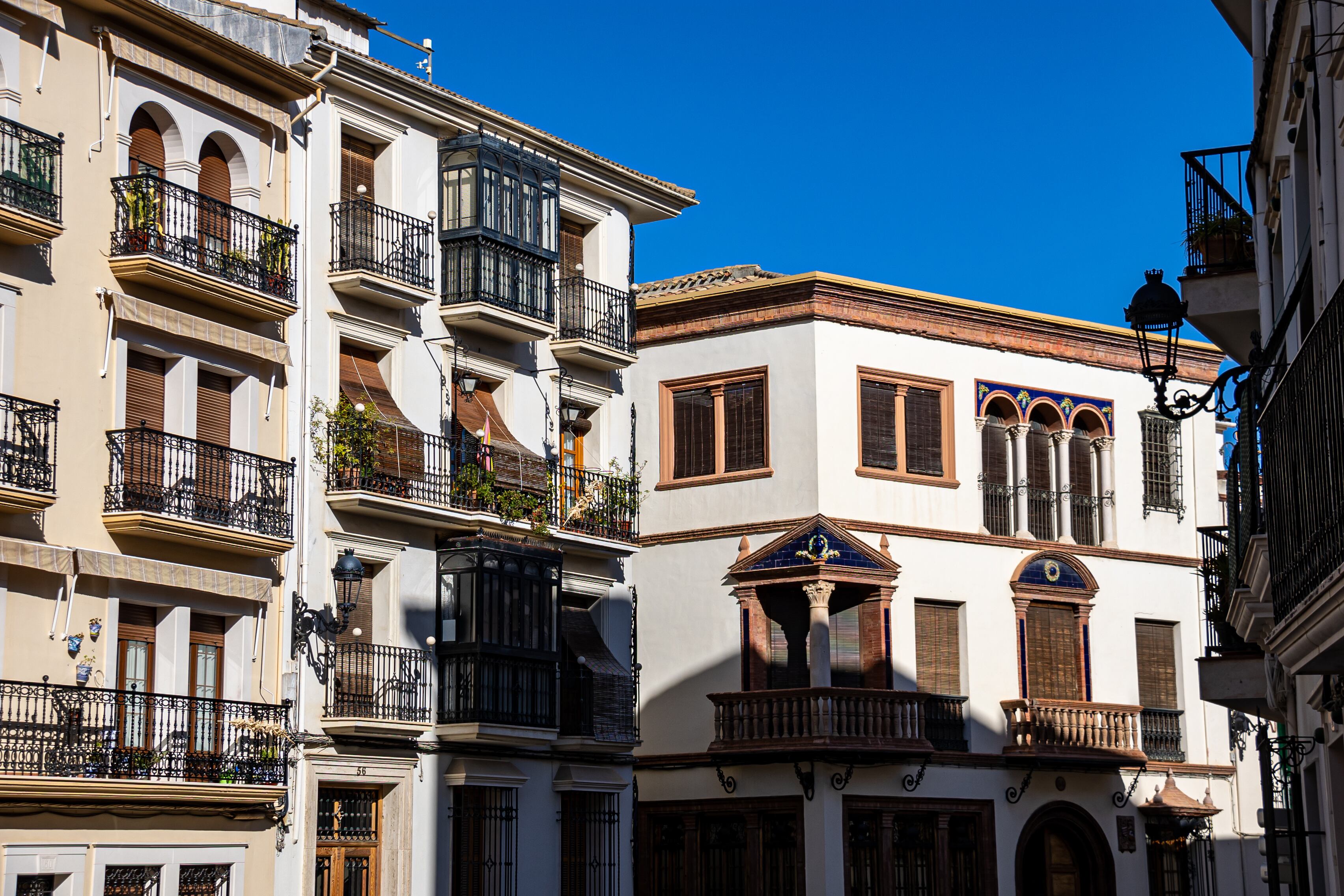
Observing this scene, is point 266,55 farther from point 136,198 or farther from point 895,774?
point 895,774

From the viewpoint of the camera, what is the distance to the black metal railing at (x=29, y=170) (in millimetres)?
21203

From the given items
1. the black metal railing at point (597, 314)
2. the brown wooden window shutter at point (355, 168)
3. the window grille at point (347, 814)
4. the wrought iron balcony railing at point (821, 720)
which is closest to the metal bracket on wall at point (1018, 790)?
the wrought iron balcony railing at point (821, 720)

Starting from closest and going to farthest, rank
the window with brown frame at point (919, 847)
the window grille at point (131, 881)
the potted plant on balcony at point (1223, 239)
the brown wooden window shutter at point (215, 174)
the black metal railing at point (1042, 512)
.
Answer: the potted plant on balcony at point (1223, 239) → the window grille at point (131, 881) → the brown wooden window shutter at point (215, 174) → the window with brown frame at point (919, 847) → the black metal railing at point (1042, 512)

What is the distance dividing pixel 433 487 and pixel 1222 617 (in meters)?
11.0

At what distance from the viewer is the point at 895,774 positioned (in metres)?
32.8

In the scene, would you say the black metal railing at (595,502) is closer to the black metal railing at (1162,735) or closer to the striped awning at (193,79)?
the striped awning at (193,79)

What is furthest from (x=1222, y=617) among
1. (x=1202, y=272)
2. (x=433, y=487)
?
(x=433, y=487)

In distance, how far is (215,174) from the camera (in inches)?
984

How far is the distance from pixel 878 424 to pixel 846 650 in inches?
156

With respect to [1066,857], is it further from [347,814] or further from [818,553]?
[347,814]

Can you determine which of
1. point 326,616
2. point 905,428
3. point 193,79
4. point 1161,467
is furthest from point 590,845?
point 1161,467

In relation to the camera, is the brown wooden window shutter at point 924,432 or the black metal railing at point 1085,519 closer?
the brown wooden window shutter at point 924,432

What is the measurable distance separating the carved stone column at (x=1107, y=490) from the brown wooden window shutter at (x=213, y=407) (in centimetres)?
1786

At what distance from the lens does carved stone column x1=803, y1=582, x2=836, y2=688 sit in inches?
1280
